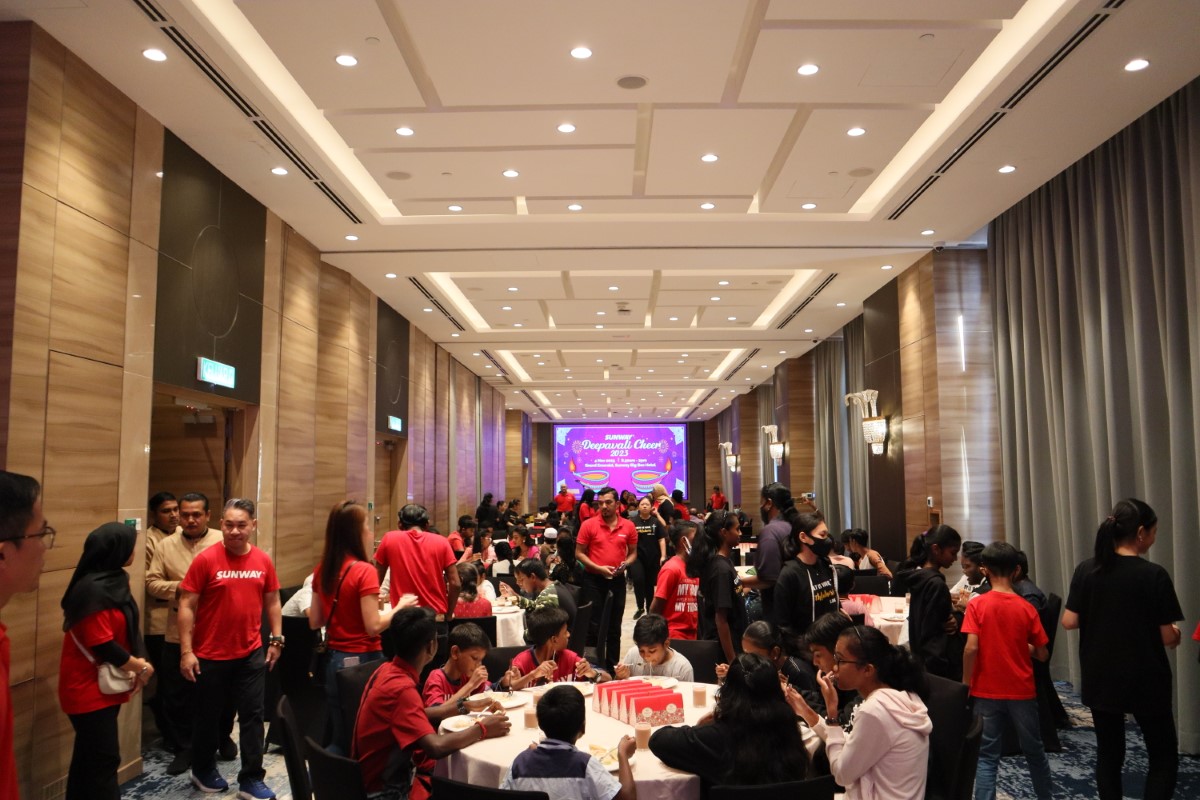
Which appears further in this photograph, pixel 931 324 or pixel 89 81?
pixel 931 324

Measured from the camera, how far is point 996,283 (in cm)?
822

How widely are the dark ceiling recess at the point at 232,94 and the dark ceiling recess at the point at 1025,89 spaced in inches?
192

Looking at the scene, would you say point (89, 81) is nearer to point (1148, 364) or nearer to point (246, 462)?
point (246, 462)

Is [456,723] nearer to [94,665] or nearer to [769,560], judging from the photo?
[94,665]

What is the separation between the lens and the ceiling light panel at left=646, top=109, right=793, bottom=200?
573cm

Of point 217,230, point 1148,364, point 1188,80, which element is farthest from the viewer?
point 217,230

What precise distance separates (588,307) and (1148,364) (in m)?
7.36

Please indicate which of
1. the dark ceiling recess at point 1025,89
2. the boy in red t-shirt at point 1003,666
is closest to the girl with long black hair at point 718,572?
the boy in red t-shirt at point 1003,666

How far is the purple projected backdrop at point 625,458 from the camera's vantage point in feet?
98.4

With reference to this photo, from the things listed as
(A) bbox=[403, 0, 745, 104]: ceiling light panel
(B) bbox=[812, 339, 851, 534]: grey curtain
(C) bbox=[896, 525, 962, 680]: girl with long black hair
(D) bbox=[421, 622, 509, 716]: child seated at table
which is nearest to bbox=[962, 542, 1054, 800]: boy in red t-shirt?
(C) bbox=[896, 525, 962, 680]: girl with long black hair

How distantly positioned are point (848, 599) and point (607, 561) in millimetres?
2158

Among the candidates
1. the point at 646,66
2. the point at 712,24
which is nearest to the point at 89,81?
the point at 646,66

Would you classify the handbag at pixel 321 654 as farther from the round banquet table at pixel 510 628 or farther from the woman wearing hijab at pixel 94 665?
the round banquet table at pixel 510 628

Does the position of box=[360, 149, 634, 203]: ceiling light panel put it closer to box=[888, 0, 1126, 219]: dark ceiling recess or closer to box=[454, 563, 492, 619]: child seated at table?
box=[888, 0, 1126, 219]: dark ceiling recess
